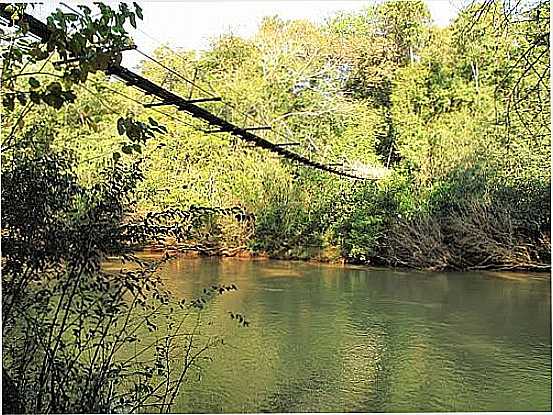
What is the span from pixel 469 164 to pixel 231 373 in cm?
603

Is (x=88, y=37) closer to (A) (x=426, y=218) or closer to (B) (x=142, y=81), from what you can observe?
(B) (x=142, y=81)

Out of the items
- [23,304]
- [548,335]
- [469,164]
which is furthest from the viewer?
[469,164]

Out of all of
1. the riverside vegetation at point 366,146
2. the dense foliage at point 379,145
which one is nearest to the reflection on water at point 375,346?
the riverside vegetation at point 366,146

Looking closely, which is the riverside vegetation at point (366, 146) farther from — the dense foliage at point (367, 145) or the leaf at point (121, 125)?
the leaf at point (121, 125)

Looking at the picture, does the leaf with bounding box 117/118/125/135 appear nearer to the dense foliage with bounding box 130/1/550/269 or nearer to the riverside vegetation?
the riverside vegetation

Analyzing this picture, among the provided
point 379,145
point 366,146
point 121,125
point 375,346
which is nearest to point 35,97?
point 121,125

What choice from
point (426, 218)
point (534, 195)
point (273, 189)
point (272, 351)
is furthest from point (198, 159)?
point (272, 351)

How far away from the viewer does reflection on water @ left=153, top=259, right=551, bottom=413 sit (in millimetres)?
3553

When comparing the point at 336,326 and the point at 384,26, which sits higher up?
the point at 384,26

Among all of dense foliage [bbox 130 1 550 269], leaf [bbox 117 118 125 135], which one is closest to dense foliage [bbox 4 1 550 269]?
dense foliage [bbox 130 1 550 269]

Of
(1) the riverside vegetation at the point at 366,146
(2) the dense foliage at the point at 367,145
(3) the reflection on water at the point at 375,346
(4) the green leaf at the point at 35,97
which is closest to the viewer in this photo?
(4) the green leaf at the point at 35,97

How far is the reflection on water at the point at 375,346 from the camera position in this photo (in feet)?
11.7

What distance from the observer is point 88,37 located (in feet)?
5.16

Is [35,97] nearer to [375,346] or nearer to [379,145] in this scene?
[375,346]
